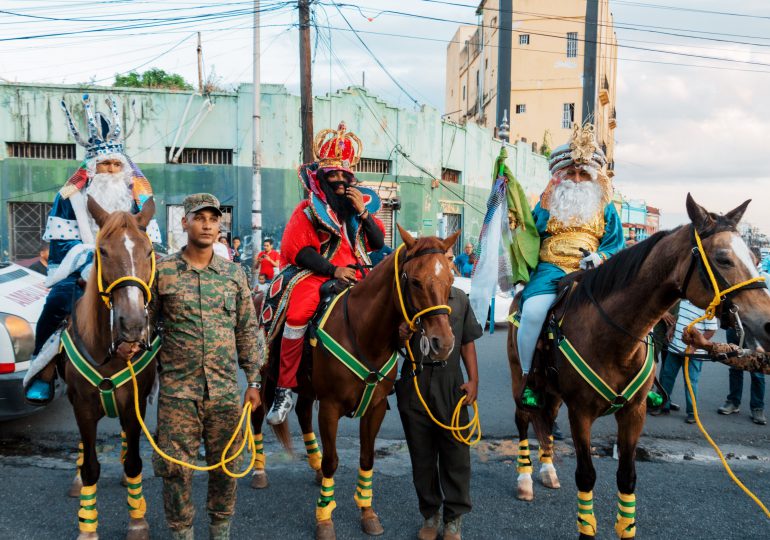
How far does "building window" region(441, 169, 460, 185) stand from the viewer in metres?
25.0

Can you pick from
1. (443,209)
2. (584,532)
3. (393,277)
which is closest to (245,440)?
(393,277)

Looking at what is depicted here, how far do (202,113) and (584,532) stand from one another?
756 inches

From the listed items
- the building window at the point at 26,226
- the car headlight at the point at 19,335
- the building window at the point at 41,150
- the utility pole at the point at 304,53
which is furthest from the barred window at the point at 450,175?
the car headlight at the point at 19,335

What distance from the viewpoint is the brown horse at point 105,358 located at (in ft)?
11.1

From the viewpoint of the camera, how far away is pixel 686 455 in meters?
5.98

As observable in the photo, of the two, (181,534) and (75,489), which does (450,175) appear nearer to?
(75,489)

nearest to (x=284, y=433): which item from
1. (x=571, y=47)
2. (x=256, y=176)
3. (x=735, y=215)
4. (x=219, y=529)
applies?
(x=219, y=529)

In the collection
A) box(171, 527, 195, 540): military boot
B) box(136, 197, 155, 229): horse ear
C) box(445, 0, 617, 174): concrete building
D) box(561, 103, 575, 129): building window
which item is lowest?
box(171, 527, 195, 540): military boot

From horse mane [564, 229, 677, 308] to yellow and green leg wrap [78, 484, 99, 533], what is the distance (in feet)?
12.1

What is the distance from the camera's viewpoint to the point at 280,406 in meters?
4.68

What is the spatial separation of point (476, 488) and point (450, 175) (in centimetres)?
2141

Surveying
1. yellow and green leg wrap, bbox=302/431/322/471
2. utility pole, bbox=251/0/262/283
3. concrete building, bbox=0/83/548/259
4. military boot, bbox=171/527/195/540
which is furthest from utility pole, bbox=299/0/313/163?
military boot, bbox=171/527/195/540

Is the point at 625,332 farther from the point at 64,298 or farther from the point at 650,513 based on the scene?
the point at 64,298

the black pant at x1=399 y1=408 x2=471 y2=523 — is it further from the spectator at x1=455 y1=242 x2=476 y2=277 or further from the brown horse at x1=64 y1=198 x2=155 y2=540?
the spectator at x1=455 y1=242 x2=476 y2=277
